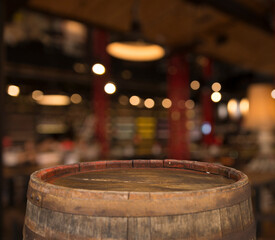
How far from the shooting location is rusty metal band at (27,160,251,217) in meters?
0.78

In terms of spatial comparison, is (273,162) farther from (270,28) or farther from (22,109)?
(22,109)

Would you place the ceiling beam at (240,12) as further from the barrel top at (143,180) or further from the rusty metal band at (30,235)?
the rusty metal band at (30,235)

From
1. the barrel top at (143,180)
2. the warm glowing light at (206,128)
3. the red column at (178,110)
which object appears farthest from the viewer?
the warm glowing light at (206,128)

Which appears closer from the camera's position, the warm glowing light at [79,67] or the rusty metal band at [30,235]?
the rusty metal band at [30,235]

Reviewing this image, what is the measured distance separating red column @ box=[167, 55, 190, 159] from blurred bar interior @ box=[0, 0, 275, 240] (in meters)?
0.03

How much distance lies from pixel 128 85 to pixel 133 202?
1056cm

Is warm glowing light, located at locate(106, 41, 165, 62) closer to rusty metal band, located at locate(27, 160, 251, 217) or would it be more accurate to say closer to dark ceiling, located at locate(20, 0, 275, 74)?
dark ceiling, located at locate(20, 0, 275, 74)

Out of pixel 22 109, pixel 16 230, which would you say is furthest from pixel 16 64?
pixel 16 230

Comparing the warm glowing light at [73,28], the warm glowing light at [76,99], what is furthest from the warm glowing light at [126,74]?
the warm glowing light at [73,28]

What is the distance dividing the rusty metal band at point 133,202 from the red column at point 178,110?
727cm

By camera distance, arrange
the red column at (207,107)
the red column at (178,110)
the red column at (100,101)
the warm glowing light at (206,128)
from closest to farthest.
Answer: the red column at (178,110) → the red column at (100,101) → the warm glowing light at (206,128) → the red column at (207,107)

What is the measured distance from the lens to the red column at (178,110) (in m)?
8.07

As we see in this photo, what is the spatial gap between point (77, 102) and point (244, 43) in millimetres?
7045

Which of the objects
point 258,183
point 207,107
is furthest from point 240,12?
point 207,107
